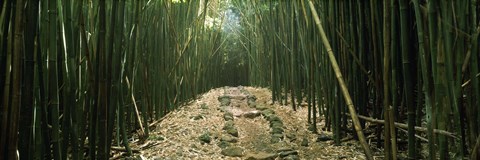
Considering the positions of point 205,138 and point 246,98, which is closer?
point 205,138

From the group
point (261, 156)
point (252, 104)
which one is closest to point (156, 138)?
point (261, 156)

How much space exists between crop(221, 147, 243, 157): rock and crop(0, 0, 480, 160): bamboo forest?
1 centimetres

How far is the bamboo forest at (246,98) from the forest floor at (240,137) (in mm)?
15

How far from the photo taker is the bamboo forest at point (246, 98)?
110 centimetres

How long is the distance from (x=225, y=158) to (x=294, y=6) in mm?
1441

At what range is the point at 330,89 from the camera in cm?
219

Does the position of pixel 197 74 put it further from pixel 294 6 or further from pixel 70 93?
pixel 70 93

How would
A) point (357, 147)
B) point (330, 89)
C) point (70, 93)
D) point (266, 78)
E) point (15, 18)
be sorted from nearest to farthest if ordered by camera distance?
point (15, 18)
point (70, 93)
point (357, 147)
point (330, 89)
point (266, 78)

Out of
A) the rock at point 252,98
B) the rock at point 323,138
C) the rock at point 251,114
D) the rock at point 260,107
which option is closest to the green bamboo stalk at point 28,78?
the rock at point 323,138

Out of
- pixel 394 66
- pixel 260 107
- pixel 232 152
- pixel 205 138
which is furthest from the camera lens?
pixel 260 107

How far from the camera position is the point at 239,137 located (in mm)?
2758

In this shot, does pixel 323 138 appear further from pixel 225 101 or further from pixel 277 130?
pixel 225 101

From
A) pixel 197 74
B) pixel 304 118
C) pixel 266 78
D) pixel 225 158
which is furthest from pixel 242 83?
pixel 225 158

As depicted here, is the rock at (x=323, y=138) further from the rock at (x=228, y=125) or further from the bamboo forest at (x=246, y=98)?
the rock at (x=228, y=125)
